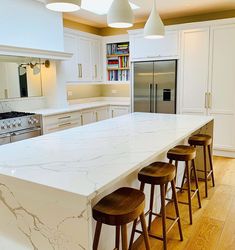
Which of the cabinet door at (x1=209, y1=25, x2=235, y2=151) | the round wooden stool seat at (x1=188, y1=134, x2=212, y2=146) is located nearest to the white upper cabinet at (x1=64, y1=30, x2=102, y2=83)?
the cabinet door at (x1=209, y1=25, x2=235, y2=151)

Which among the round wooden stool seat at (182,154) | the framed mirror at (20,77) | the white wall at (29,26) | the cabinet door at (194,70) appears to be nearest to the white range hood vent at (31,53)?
the white wall at (29,26)

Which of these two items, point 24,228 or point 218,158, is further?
point 218,158

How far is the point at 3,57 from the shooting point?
4.00 m

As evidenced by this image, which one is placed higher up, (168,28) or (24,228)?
(168,28)

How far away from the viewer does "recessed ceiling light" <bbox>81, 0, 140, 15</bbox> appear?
4.33 metres

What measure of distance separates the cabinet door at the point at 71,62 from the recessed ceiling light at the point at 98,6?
673mm

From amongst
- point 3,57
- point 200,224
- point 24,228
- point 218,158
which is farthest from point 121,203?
point 218,158

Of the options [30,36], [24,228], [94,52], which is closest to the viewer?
[24,228]

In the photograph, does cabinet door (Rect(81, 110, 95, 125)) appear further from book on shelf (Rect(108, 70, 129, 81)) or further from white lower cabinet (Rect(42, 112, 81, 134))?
book on shelf (Rect(108, 70, 129, 81))

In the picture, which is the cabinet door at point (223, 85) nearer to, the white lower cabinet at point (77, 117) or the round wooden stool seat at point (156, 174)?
the white lower cabinet at point (77, 117)

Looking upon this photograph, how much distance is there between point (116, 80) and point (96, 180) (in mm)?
4792

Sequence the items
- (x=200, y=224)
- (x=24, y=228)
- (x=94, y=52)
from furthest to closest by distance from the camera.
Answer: (x=94, y=52), (x=200, y=224), (x=24, y=228)

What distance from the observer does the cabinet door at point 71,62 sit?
499cm

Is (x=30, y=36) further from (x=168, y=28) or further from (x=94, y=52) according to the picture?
(x=168, y=28)
